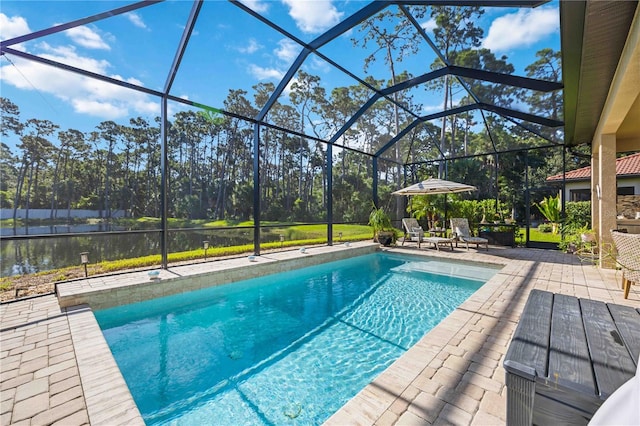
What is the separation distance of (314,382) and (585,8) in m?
4.35

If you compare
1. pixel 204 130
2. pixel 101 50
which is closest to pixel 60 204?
pixel 204 130

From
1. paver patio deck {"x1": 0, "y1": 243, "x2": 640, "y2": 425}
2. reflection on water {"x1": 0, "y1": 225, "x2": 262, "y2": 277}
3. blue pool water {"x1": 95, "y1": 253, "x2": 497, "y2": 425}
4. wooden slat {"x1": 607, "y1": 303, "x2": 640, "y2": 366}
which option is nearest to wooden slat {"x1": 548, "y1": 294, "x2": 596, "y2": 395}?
wooden slat {"x1": 607, "y1": 303, "x2": 640, "y2": 366}

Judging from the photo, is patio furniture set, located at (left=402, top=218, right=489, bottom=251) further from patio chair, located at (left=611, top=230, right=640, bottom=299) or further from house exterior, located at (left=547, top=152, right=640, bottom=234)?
patio chair, located at (left=611, top=230, right=640, bottom=299)

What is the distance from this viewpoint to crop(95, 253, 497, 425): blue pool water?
2420 mm

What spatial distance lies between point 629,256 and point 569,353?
3.63 metres

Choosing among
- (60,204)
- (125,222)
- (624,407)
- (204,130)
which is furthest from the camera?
(204,130)

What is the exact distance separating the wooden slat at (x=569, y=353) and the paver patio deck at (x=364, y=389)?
657 mm

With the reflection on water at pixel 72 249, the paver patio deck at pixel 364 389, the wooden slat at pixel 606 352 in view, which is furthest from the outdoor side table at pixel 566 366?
the reflection on water at pixel 72 249

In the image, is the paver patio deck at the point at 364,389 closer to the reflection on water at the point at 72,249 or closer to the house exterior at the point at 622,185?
the reflection on water at the point at 72,249

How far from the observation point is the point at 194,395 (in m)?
2.53

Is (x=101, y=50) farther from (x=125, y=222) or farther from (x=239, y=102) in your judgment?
(x=125, y=222)

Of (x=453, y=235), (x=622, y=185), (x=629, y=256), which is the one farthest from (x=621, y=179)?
(x=629, y=256)

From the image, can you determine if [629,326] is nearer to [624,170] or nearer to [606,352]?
[606,352]

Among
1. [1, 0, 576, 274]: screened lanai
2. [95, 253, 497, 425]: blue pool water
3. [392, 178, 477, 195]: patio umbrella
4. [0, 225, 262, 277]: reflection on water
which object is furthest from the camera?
[392, 178, 477, 195]: patio umbrella
